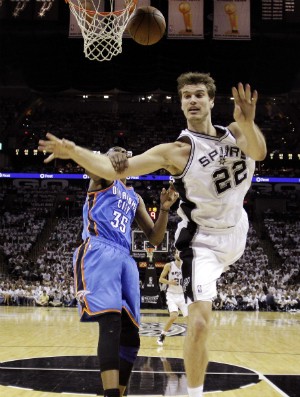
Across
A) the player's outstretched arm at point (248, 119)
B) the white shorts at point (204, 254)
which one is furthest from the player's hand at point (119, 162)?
the white shorts at point (204, 254)

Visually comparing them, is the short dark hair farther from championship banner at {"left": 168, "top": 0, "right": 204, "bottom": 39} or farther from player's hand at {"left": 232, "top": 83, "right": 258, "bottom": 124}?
championship banner at {"left": 168, "top": 0, "right": 204, "bottom": 39}

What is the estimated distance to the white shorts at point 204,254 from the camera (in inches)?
153

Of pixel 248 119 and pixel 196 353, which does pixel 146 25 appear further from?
pixel 196 353

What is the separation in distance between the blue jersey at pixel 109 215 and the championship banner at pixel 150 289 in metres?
15.2

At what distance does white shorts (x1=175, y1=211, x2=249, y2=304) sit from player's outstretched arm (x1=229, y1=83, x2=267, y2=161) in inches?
24.9

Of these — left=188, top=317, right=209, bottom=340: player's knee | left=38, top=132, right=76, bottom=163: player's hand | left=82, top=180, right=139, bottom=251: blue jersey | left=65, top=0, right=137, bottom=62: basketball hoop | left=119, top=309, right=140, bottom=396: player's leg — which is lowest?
left=119, top=309, right=140, bottom=396: player's leg

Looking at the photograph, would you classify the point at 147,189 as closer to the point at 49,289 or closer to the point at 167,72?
the point at 167,72

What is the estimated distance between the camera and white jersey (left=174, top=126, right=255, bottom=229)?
3.96 metres

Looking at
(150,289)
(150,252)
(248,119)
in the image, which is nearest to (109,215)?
(248,119)

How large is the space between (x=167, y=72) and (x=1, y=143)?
11.7 metres

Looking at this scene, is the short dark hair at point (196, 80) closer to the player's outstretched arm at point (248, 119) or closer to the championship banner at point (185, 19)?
the player's outstretched arm at point (248, 119)

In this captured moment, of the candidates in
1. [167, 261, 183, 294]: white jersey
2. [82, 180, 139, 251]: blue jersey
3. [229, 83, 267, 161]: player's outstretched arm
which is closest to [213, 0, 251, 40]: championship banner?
[167, 261, 183, 294]: white jersey

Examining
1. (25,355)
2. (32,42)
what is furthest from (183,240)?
(32,42)

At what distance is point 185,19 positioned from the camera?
20.6 meters
